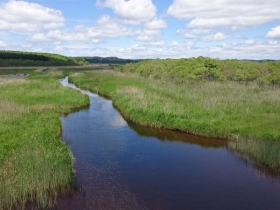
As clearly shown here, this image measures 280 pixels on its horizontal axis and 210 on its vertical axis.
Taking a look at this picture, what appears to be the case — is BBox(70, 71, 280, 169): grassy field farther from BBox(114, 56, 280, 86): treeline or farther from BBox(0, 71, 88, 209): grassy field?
BBox(114, 56, 280, 86): treeline

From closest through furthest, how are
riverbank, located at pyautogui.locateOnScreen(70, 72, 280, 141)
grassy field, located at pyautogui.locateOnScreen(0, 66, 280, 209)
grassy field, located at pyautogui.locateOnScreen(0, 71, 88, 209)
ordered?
grassy field, located at pyautogui.locateOnScreen(0, 71, 88, 209), grassy field, located at pyautogui.locateOnScreen(0, 66, 280, 209), riverbank, located at pyautogui.locateOnScreen(70, 72, 280, 141)

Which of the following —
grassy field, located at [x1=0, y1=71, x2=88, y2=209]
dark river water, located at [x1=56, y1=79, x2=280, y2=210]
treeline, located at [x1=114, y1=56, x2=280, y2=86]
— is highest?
treeline, located at [x1=114, y1=56, x2=280, y2=86]

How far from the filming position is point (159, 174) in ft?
51.0

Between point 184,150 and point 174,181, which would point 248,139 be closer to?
point 184,150

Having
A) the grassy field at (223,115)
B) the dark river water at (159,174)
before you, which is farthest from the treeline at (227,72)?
the dark river water at (159,174)

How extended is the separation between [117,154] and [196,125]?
751 centimetres

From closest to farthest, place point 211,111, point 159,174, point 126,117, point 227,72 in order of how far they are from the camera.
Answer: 1. point 159,174
2. point 211,111
3. point 126,117
4. point 227,72

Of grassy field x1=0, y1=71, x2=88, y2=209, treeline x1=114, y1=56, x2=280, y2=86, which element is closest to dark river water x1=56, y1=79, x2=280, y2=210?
grassy field x1=0, y1=71, x2=88, y2=209

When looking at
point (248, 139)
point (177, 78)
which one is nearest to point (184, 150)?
point (248, 139)

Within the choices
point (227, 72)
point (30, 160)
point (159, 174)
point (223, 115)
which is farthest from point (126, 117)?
point (227, 72)

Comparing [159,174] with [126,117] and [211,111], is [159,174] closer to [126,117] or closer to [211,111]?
[211,111]

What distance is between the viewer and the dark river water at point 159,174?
1259 cm

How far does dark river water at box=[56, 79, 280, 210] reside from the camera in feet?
41.3

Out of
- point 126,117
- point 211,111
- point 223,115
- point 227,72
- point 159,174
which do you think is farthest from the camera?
point 227,72
